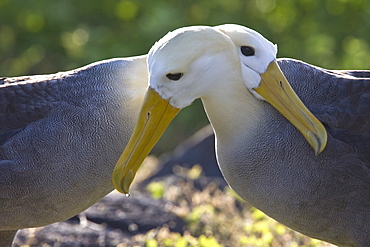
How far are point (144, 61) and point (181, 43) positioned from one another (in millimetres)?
654

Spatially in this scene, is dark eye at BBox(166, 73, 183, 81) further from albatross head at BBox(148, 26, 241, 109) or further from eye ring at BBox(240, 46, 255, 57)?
eye ring at BBox(240, 46, 255, 57)

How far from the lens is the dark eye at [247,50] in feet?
13.0

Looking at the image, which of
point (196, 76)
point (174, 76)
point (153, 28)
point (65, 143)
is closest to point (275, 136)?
point (196, 76)

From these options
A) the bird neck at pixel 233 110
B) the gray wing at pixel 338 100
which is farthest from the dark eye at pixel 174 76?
the gray wing at pixel 338 100

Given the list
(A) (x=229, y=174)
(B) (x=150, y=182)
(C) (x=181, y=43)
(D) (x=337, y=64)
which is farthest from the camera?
(D) (x=337, y=64)

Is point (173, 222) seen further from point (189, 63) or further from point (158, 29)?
point (158, 29)

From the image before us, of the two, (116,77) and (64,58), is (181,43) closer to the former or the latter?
(116,77)

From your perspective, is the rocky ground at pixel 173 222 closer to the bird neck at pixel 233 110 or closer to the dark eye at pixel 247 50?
the bird neck at pixel 233 110

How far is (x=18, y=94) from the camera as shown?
445 centimetres

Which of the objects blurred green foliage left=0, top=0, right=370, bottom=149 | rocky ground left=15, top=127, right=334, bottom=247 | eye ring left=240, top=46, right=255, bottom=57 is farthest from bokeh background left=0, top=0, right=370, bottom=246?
eye ring left=240, top=46, right=255, bottom=57

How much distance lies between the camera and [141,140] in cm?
388

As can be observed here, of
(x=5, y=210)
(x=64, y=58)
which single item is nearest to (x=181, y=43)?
(x=5, y=210)

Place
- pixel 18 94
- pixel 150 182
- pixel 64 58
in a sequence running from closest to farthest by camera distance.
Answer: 1. pixel 18 94
2. pixel 150 182
3. pixel 64 58

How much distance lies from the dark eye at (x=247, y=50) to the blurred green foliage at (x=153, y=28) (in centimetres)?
636
